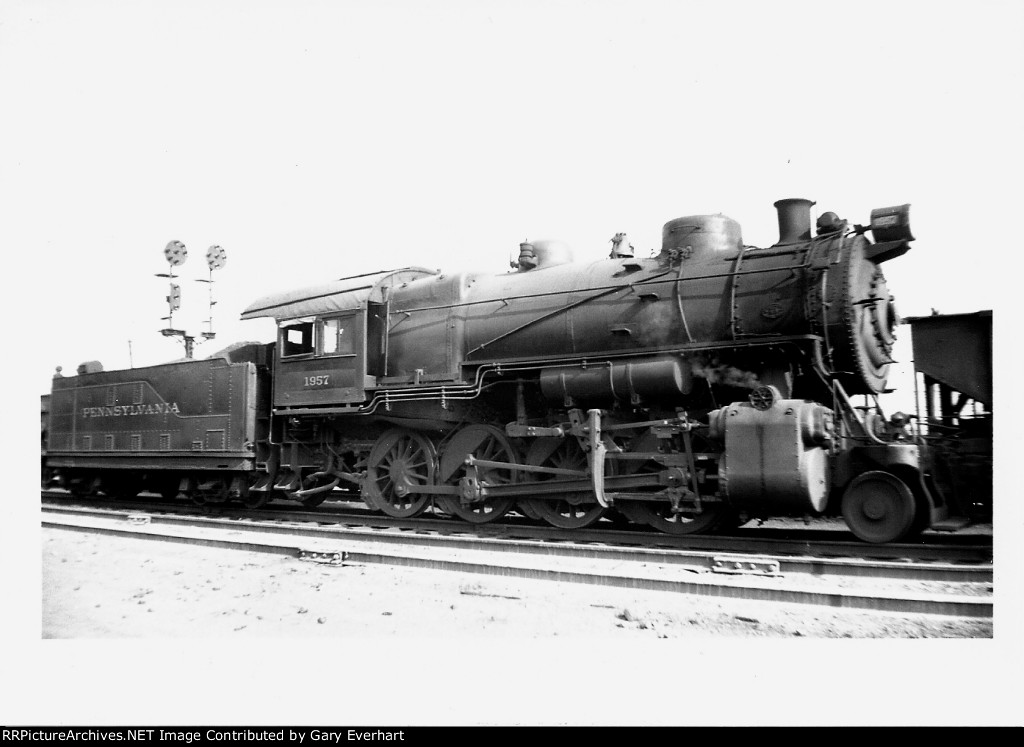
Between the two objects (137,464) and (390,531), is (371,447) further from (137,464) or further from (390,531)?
(137,464)

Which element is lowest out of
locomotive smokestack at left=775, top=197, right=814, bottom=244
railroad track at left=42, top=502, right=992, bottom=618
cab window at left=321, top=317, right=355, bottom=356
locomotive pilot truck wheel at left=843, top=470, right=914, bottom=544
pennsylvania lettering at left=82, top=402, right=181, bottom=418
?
railroad track at left=42, top=502, right=992, bottom=618

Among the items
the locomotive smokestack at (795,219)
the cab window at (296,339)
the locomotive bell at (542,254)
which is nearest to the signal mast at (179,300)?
the cab window at (296,339)

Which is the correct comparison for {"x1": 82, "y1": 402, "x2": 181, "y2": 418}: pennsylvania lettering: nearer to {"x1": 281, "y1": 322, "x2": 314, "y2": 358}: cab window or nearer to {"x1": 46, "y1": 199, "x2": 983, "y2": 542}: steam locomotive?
{"x1": 46, "y1": 199, "x2": 983, "y2": 542}: steam locomotive

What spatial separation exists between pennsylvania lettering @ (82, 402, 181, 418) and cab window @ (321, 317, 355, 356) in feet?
10.7

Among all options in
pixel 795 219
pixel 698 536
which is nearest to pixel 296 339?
pixel 698 536

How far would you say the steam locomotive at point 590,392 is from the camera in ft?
23.2

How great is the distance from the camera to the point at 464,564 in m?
6.91

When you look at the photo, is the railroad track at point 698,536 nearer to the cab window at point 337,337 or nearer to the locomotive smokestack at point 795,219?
the cab window at point 337,337

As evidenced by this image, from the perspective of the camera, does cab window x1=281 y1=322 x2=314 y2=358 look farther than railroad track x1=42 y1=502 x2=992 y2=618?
Yes

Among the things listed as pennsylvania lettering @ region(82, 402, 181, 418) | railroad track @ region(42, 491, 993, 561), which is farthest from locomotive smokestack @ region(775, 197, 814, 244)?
pennsylvania lettering @ region(82, 402, 181, 418)

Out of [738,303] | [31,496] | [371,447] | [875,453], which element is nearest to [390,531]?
[371,447]

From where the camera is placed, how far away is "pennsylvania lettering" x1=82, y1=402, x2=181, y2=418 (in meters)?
12.0

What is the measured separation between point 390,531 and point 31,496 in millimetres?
4178

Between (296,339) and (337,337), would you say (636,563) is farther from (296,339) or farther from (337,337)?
(296,339)
